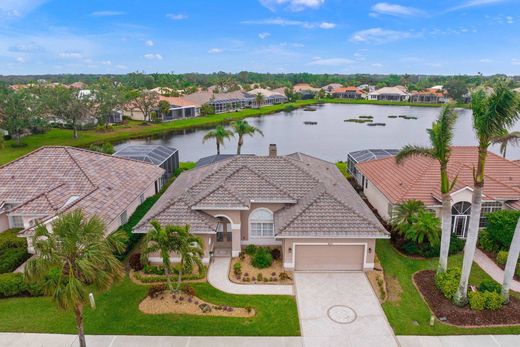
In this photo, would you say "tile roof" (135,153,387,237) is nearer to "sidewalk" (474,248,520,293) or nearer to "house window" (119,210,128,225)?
"house window" (119,210,128,225)

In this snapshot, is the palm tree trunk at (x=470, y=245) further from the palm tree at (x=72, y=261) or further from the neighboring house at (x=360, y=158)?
Answer: the neighboring house at (x=360, y=158)

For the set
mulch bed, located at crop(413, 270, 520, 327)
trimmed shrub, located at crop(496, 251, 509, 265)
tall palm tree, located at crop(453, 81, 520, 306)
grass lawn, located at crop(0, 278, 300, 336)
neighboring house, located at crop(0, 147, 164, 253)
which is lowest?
grass lawn, located at crop(0, 278, 300, 336)

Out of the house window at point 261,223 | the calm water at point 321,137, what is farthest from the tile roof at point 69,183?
the calm water at point 321,137

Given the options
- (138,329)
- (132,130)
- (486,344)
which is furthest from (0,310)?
(132,130)

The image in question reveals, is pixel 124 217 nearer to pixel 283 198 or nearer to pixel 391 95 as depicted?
pixel 283 198

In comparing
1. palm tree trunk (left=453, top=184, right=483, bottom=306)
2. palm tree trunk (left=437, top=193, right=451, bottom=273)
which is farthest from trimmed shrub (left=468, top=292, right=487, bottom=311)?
palm tree trunk (left=437, top=193, right=451, bottom=273)

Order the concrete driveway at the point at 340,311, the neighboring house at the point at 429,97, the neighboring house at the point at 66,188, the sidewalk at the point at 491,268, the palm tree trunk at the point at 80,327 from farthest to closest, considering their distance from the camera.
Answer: the neighboring house at the point at 429,97 < the neighboring house at the point at 66,188 < the sidewalk at the point at 491,268 < the concrete driveway at the point at 340,311 < the palm tree trunk at the point at 80,327

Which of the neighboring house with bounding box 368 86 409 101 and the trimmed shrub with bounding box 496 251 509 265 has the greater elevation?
the neighboring house with bounding box 368 86 409 101

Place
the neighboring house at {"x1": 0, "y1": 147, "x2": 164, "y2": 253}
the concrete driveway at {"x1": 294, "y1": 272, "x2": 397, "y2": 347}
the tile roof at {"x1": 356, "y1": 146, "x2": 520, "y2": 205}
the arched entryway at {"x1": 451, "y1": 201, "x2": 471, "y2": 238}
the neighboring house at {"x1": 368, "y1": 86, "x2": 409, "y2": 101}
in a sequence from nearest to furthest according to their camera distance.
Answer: the concrete driveway at {"x1": 294, "y1": 272, "x2": 397, "y2": 347} → the neighboring house at {"x1": 0, "y1": 147, "x2": 164, "y2": 253} → the arched entryway at {"x1": 451, "y1": 201, "x2": 471, "y2": 238} → the tile roof at {"x1": 356, "y1": 146, "x2": 520, "y2": 205} → the neighboring house at {"x1": 368, "y1": 86, "x2": 409, "y2": 101}
